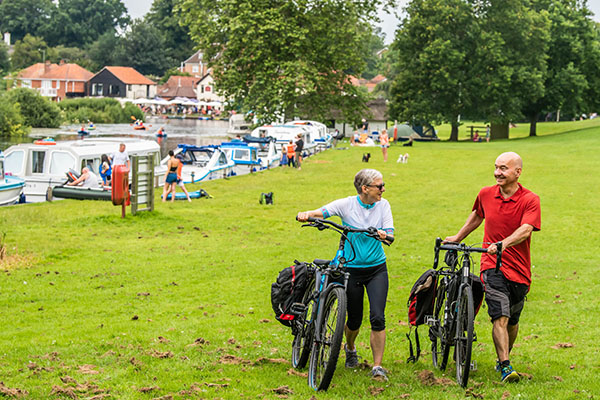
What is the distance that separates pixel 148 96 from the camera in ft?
501

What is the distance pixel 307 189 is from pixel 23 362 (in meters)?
22.6

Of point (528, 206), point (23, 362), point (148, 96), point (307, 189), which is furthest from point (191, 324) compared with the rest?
point (148, 96)

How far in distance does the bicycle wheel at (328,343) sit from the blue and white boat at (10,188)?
20.8 meters

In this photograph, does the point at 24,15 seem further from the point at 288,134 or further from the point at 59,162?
the point at 59,162

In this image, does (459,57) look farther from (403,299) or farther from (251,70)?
(403,299)

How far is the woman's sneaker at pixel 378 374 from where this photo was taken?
7.24 metres

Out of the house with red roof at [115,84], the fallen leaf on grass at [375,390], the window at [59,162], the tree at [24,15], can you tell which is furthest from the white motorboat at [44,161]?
the tree at [24,15]

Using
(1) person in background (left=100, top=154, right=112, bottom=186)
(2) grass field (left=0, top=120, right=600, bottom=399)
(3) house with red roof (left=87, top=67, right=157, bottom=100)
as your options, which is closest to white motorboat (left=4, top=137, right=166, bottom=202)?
(1) person in background (left=100, top=154, right=112, bottom=186)

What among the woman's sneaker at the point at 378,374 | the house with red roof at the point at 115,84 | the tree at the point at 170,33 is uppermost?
the tree at the point at 170,33

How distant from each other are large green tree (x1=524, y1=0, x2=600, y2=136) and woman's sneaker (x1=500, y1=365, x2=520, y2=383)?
219ft

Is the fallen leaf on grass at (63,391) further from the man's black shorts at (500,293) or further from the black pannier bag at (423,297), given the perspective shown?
the man's black shorts at (500,293)

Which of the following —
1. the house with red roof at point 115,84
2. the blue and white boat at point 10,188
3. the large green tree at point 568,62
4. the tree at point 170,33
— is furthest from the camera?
the tree at point 170,33

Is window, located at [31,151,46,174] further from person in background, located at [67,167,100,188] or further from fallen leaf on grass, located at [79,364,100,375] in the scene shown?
fallen leaf on grass, located at [79,364,100,375]

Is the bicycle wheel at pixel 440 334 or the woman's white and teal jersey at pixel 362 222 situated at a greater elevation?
the woman's white and teal jersey at pixel 362 222
